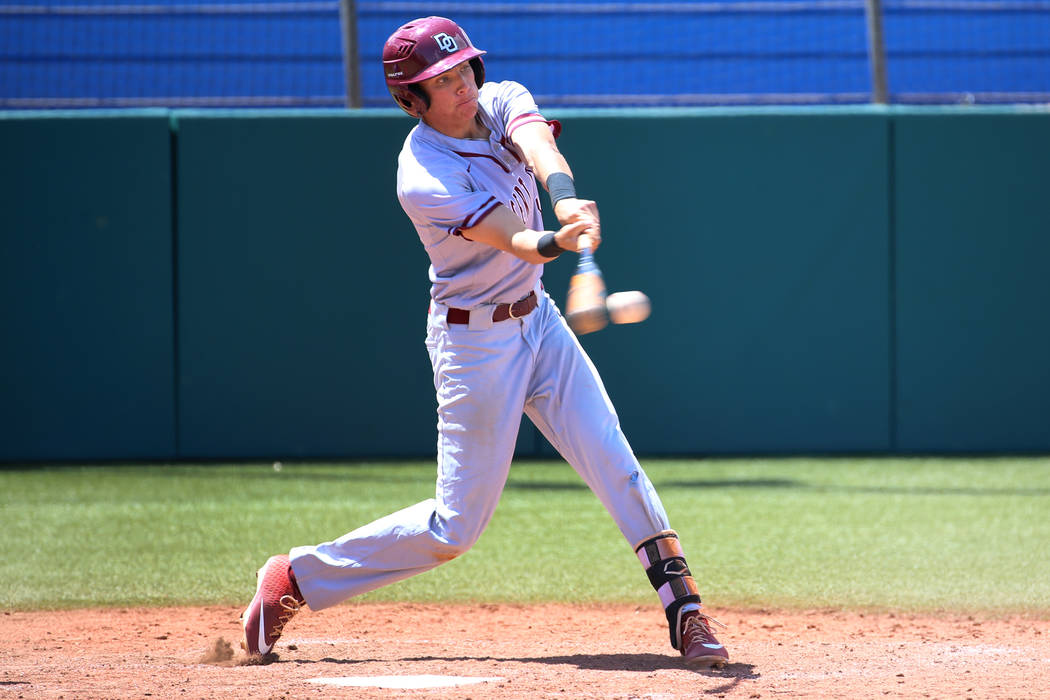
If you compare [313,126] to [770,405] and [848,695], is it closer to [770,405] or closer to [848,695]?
[770,405]

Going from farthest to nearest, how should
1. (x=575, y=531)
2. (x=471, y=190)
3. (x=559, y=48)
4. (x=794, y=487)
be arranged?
(x=559, y=48) < (x=794, y=487) < (x=575, y=531) < (x=471, y=190)

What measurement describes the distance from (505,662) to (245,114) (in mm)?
5556

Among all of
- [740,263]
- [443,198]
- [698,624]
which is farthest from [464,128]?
[740,263]

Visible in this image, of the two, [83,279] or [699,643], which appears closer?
[699,643]

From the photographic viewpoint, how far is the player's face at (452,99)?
3.62 m

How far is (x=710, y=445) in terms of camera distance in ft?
28.3

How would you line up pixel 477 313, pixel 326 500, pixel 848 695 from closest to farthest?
pixel 848 695
pixel 477 313
pixel 326 500

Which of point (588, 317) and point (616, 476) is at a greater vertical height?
point (588, 317)

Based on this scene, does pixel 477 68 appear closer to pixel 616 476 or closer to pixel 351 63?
pixel 616 476

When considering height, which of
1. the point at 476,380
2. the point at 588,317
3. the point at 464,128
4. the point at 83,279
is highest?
the point at 464,128

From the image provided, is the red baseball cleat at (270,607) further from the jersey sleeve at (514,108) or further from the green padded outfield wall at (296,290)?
the green padded outfield wall at (296,290)

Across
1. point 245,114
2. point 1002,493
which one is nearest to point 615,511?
point 1002,493

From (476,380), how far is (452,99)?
0.83 metres

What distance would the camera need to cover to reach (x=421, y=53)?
3.57m
